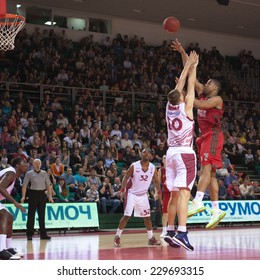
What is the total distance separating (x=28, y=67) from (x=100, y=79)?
124 inches

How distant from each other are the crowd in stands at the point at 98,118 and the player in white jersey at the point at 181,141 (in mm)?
8724

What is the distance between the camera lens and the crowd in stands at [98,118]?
704 inches

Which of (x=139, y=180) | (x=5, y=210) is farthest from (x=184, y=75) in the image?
(x=139, y=180)

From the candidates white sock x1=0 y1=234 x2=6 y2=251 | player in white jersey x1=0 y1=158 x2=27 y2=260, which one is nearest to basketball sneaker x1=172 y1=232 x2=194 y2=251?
player in white jersey x1=0 y1=158 x2=27 y2=260

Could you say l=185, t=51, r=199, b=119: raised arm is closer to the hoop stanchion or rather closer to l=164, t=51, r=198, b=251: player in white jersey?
l=164, t=51, r=198, b=251: player in white jersey

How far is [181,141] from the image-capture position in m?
8.57

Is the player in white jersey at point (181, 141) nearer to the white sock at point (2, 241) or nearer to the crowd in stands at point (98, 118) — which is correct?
the white sock at point (2, 241)

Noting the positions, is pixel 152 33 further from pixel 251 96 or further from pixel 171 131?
pixel 171 131

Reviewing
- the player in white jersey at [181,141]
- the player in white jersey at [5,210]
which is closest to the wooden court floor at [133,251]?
the player in white jersey at [5,210]

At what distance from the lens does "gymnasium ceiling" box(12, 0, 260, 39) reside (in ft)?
81.4
